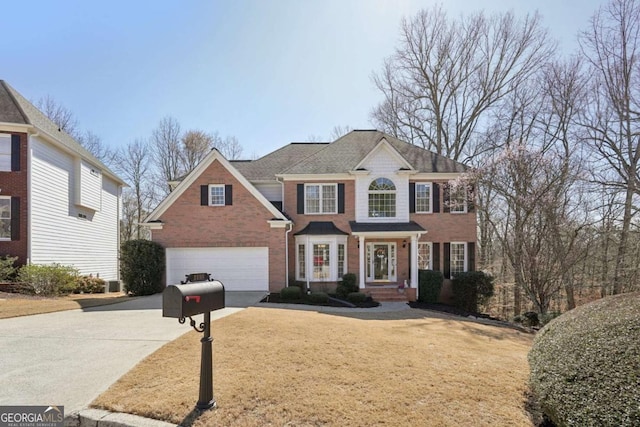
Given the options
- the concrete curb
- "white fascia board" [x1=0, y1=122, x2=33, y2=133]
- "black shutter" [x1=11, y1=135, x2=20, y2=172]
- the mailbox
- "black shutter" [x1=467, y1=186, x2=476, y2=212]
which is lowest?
the concrete curb

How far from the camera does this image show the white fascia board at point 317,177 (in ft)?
59.5

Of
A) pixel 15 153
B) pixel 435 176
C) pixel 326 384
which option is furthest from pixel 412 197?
pixel 15 153

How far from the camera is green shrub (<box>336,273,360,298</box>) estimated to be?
53.3 feet

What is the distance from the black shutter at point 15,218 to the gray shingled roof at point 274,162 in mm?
9960

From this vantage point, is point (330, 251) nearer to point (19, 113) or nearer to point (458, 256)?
point (458, 256)

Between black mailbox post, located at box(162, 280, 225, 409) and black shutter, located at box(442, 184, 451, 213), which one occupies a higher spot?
black shutter, located at box(442, 184, 451, 213)

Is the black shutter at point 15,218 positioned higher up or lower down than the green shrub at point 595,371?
higher up

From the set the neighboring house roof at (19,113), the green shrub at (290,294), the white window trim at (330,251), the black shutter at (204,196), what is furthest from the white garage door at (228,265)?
the neighboring house roof at (19,113)

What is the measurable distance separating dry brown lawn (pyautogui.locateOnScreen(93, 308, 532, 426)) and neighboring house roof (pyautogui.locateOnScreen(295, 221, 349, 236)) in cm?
1031

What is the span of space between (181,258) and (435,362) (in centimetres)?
1365

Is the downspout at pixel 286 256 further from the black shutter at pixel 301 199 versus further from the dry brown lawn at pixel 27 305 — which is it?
the dry brown lawn at pixel 27 305

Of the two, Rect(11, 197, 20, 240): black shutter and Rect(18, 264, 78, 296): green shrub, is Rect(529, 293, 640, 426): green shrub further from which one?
Rect(11, 197, 20, 240): black shutter

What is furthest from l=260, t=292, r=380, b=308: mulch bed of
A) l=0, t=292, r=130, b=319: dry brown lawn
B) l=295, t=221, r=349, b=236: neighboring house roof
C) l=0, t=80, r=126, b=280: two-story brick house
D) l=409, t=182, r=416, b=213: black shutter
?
l=0, t=80, r=126, b=280: two-story brick house

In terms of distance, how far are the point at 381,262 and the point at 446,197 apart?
188 inches
